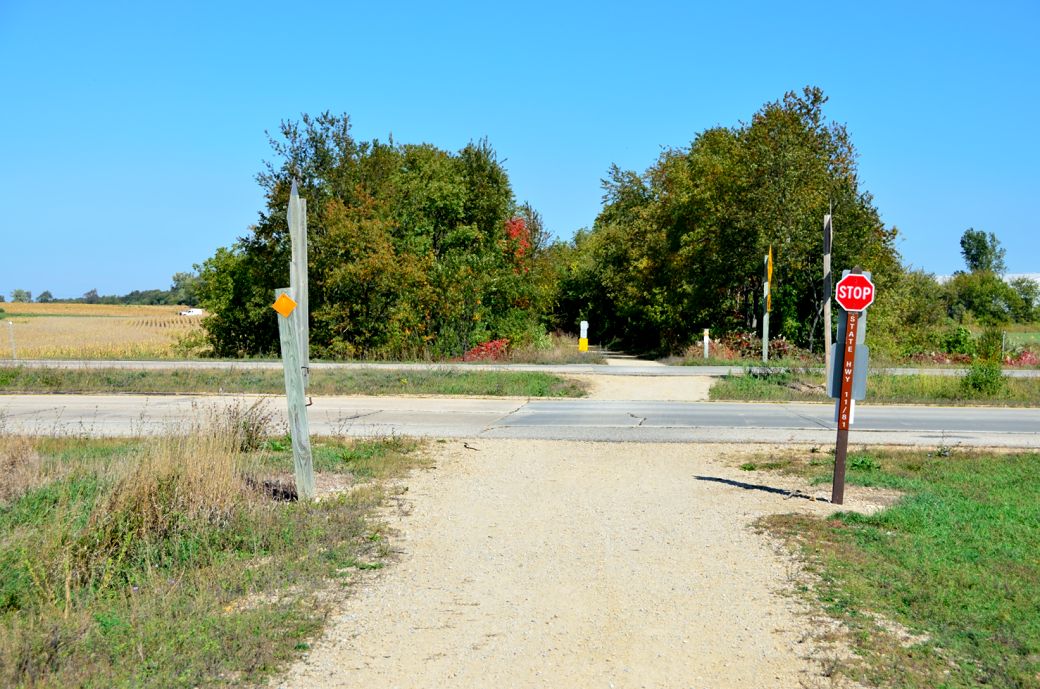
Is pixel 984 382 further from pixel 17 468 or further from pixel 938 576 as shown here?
pixel 17 468

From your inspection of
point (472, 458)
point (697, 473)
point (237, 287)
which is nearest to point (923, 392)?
point (697, 473)

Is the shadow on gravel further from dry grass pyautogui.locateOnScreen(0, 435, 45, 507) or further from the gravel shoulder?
dry grass pyautogui.locateOnScreen(0, 435, 45, 507)

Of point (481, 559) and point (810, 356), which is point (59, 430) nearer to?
point (481, 559)

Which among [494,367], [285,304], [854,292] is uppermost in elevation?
[854,292]

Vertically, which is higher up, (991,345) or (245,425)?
(991,345)

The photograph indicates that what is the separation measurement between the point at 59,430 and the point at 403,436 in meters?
5.70

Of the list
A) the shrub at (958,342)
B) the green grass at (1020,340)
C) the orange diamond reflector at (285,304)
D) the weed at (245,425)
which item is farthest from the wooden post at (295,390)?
the green grass at (1020,340)

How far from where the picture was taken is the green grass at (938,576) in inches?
221

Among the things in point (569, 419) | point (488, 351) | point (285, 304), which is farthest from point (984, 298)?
point (285, 304)

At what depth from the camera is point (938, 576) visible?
7.29 meters

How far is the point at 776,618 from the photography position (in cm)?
647

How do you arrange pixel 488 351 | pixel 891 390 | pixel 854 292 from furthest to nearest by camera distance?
pixel 488 351 < pixel 891 390 < pixel 854 292

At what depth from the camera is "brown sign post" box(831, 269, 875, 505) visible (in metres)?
9.73

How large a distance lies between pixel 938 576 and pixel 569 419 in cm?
1075
